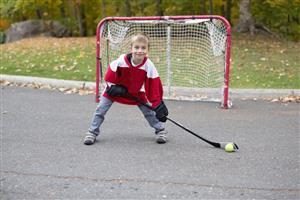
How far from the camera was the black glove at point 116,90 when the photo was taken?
A: 16.8ft

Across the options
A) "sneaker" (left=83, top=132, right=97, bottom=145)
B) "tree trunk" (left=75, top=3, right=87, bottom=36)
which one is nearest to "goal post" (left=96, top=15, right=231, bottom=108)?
"sneaker" (left=83, top=132, right=97, bottom=145)

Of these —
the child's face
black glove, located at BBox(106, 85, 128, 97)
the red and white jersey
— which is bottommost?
black glove, located at BBox(106, 85, 128, 97)

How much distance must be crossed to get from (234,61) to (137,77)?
19.3 feet

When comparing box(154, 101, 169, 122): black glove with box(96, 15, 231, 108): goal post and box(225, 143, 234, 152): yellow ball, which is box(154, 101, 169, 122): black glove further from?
box(96, 15, 231, 108): goal post

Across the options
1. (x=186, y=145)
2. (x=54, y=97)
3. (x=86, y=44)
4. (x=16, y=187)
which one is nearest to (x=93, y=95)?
(x=54, y=97)

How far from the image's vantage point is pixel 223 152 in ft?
16.1

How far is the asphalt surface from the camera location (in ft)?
12.8

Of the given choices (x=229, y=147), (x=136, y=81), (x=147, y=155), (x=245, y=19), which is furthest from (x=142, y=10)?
(x=147, y=155)

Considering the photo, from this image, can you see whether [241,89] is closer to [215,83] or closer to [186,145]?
[215,83]

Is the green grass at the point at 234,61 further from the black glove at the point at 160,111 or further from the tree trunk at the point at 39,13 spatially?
the tree trunk at the point at 39,13

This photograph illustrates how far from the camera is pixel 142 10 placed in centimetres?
1962

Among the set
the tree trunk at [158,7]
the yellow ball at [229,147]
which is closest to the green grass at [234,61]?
the yellow ball at [229,147]

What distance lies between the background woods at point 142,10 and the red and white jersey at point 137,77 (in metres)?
11.9

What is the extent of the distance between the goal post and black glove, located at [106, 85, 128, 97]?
2.33m
